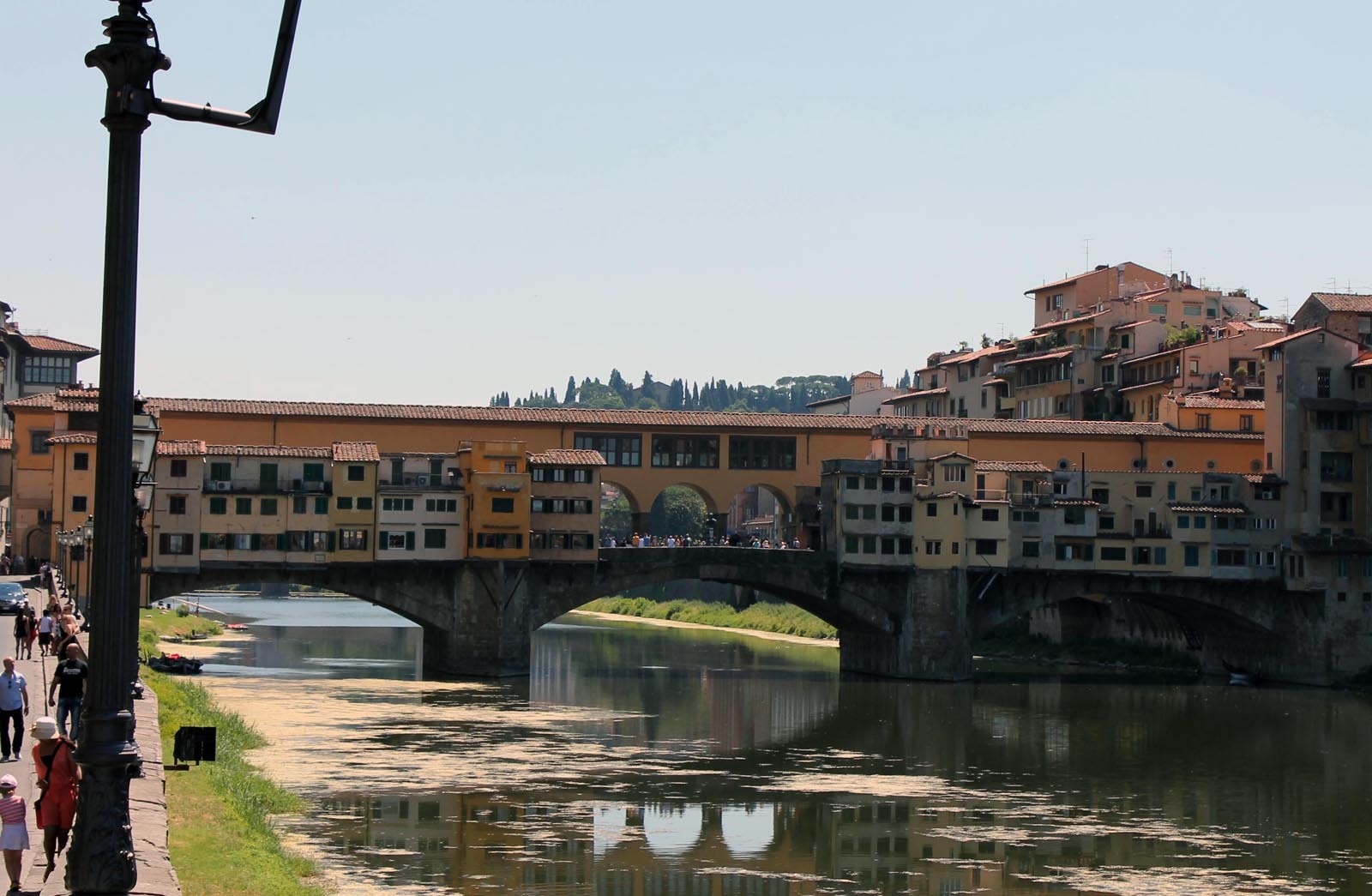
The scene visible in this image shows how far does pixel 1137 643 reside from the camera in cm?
7556

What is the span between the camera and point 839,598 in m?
65.8

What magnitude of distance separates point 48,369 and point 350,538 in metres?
36.1

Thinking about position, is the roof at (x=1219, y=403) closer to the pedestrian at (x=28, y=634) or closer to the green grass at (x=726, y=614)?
the green grass at (x=726, y=614)

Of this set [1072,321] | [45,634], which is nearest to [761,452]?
[1072,321]

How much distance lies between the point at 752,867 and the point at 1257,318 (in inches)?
2756

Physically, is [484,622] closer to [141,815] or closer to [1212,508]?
[1212,508]

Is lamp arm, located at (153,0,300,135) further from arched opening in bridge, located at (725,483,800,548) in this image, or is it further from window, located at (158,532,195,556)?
arched opening in bridge, located at (725,483,800,548)

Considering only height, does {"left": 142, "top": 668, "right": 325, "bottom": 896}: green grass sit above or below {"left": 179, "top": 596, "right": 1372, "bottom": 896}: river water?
above

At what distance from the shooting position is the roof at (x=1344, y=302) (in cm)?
6744

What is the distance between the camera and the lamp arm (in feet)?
34.1

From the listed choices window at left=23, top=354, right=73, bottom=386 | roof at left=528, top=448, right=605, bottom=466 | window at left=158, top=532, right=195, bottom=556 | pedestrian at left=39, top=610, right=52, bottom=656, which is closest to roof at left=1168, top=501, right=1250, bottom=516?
roof at left=528, top=448, right=605, bottom=466

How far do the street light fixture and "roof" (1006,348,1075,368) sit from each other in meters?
79.9

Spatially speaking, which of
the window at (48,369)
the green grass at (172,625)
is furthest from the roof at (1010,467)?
the window at (48,369)

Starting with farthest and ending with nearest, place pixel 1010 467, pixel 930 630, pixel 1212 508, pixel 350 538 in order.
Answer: pixel 1010 467 < pixel 1212 508 < pixel 930 630 < pixel 350 538
